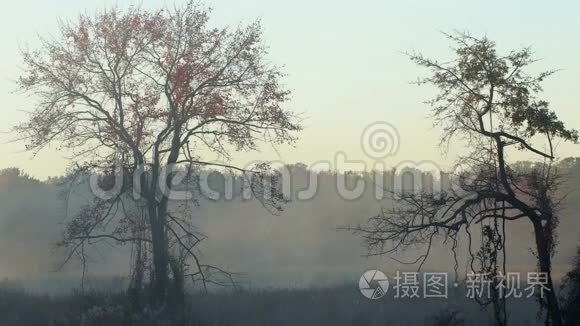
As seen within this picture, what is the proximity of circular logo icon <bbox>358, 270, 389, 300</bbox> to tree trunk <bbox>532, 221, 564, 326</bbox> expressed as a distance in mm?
7929

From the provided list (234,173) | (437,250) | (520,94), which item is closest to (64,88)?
(234,173)

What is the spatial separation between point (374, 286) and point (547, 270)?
10.9 metres

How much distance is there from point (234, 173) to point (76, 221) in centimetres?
454

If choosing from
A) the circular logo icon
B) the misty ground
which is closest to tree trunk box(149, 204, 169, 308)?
the misty ground

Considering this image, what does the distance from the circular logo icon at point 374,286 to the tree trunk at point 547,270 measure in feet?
26.0

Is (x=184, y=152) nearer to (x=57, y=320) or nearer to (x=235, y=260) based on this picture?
(x=57, y=320)

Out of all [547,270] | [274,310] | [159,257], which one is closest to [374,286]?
[274,310]

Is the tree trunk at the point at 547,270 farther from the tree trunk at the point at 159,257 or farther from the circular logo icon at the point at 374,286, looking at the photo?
the tree trunk at the point at 159,257

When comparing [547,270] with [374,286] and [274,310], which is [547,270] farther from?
[374,286]

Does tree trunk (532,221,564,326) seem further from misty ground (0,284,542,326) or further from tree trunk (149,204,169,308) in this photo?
tree trunk (149,204,169,308)

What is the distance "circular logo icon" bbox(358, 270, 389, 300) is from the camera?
28538 millimetres

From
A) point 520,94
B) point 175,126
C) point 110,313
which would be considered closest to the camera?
point 520,94

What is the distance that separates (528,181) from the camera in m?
20.9

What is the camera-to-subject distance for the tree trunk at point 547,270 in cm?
1995
